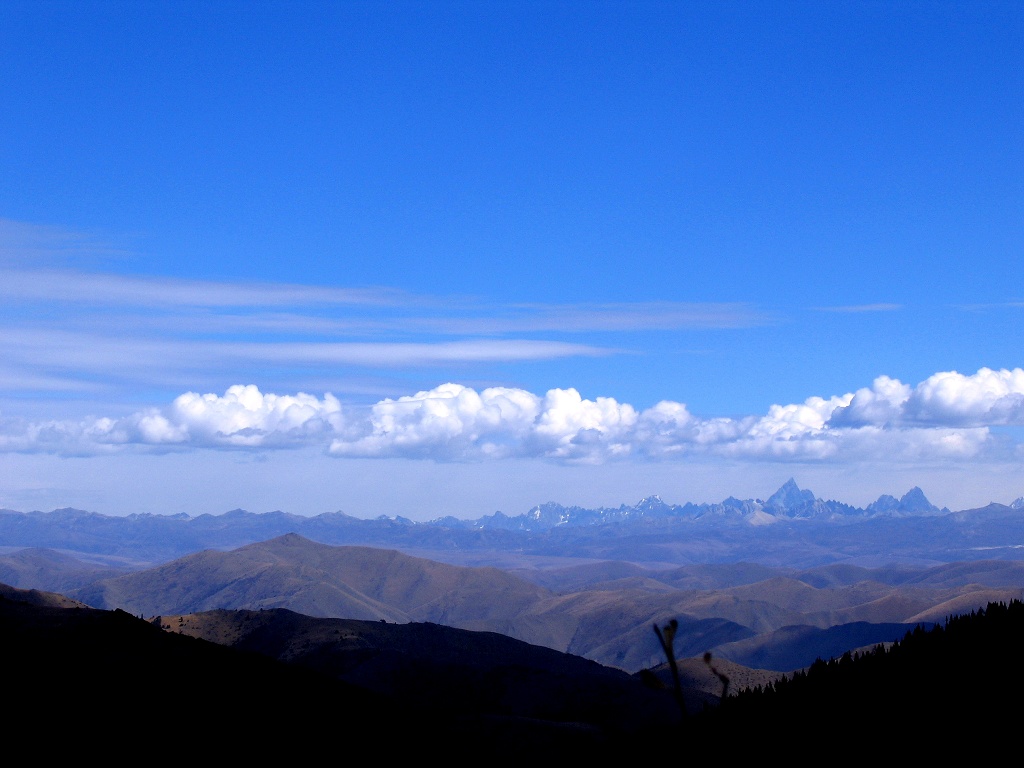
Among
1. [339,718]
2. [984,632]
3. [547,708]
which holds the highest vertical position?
[984,632]

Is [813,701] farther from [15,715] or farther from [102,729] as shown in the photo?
[15,715]

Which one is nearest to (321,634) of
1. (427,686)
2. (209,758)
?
(427,686)

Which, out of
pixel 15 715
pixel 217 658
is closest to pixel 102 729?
pixel 15 715

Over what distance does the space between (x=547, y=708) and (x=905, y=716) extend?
141 ft

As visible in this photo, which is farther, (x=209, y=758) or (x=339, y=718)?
(x=339, y=718)

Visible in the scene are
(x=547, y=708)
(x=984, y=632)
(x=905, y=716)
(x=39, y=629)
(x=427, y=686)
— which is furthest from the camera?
(x=427, y=686)

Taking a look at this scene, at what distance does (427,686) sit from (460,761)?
37754mm

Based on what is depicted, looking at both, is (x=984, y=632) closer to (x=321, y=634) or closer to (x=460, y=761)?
(x=460, y=761)

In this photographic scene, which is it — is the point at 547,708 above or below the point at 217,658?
below

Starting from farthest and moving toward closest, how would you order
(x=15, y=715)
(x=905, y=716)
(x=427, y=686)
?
(x=427, y=686) < (x=15, y=715) < (x=905, y=716)

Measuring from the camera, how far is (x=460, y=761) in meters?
40.4

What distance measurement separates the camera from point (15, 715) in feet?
105

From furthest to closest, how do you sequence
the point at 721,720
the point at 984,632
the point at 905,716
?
the point at 984,632 < the point at 721,720 < the point at 905,716

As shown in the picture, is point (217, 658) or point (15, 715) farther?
point (217, 658)
